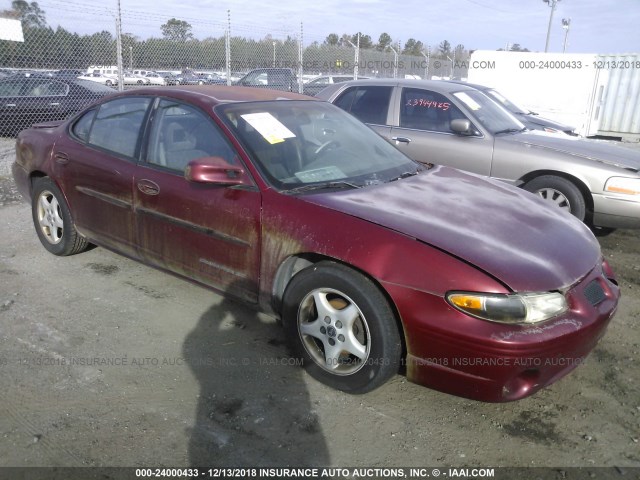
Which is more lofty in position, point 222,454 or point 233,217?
point 233,217

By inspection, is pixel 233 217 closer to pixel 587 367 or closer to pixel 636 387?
pixel 587 367

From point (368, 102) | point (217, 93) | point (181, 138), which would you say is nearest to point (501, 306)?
point (181, 138)

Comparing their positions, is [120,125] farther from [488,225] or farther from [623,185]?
[623,185]

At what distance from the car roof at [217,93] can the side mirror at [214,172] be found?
0.63 m

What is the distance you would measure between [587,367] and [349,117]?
241cm

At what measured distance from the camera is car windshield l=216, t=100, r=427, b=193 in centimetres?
325

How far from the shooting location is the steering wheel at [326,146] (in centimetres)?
355

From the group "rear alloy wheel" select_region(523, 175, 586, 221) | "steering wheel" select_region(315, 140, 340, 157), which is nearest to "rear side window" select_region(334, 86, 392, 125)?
"rear alloy wheel" select_region(523, 175, 586, 221)

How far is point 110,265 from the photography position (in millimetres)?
4660

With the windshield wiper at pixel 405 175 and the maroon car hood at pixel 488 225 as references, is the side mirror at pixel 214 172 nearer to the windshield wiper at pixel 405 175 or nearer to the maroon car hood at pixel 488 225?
the maroon car hood at pixel 488 225

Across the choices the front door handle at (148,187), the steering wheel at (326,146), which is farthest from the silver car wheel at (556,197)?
the front door handle at (148,187)

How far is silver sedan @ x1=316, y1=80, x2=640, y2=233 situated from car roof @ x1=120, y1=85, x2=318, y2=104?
2.40 metres

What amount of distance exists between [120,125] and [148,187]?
730 mm

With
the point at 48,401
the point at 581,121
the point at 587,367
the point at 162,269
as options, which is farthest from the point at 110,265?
the point at 581,121
